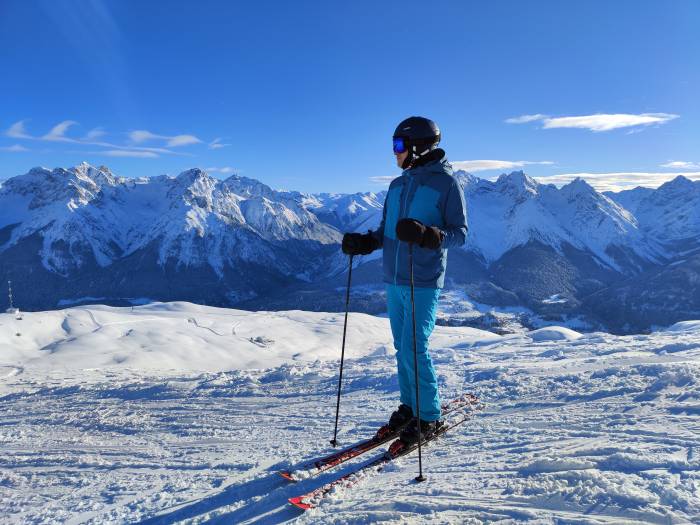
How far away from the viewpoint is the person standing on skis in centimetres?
531

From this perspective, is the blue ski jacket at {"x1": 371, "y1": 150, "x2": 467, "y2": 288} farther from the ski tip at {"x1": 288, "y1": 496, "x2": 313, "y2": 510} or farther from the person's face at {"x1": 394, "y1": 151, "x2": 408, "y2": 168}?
the ski tip at {"x1": 288, "y1": 496, "x2": 313, "y2": 510}

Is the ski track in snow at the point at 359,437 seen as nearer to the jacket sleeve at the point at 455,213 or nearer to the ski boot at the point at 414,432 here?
the ski boot at the point at 414,432

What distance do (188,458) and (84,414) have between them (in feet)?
11.4

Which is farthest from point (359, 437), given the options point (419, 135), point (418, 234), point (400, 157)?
point (419, 135)

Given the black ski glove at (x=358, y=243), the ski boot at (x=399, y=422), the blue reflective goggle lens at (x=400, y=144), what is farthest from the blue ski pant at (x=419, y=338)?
the blue reflective goggle lens at (x=400, y=144)

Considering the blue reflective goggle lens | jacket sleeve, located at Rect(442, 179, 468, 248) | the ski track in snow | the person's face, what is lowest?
the ski track in snow

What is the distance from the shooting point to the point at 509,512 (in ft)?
12.5

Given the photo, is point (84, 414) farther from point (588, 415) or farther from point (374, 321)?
point (374, 321)

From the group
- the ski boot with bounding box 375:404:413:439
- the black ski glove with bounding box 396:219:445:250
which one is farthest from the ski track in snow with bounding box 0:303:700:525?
the black ski glove with bounding box 396:219:445:250

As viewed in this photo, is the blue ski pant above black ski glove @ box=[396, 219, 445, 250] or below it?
below

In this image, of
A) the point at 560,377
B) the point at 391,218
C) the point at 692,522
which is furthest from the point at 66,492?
the point at 560,377

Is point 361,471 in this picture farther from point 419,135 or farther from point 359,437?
point 419,135

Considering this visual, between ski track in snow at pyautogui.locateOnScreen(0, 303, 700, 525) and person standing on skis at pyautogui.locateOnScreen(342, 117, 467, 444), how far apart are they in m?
0.78

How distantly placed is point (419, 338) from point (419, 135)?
2.32 meters
